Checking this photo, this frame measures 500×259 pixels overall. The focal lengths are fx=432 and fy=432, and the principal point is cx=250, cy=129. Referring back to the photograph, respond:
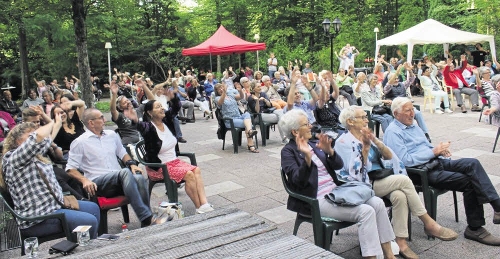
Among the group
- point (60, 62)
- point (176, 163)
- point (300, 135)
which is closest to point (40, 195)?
point (176, 163)

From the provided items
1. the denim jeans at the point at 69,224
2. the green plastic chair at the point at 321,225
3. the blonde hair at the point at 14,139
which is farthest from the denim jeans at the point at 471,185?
the blonde hair at the point at 14,139

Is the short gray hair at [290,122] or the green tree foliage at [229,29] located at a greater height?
the green tree foliage at [229,29]

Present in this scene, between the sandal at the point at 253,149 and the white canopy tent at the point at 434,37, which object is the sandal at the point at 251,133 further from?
the white canopy tent at the point at 434,37

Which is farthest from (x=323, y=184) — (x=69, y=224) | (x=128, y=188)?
(x=69, y=224)

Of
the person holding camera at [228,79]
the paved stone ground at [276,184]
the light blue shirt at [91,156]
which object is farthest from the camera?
the person holding camera at [228,79]

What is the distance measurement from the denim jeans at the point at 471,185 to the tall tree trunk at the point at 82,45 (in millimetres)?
9633

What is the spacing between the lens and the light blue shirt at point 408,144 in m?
4.06

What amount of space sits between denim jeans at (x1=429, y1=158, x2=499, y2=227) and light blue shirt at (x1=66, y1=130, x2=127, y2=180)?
312 cm

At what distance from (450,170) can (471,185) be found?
26cm

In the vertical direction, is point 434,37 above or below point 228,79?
above

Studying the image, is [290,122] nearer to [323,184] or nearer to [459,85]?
[323,184]

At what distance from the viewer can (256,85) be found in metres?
8.66

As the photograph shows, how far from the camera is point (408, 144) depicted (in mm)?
4180

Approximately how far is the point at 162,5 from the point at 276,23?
7.97 meters
